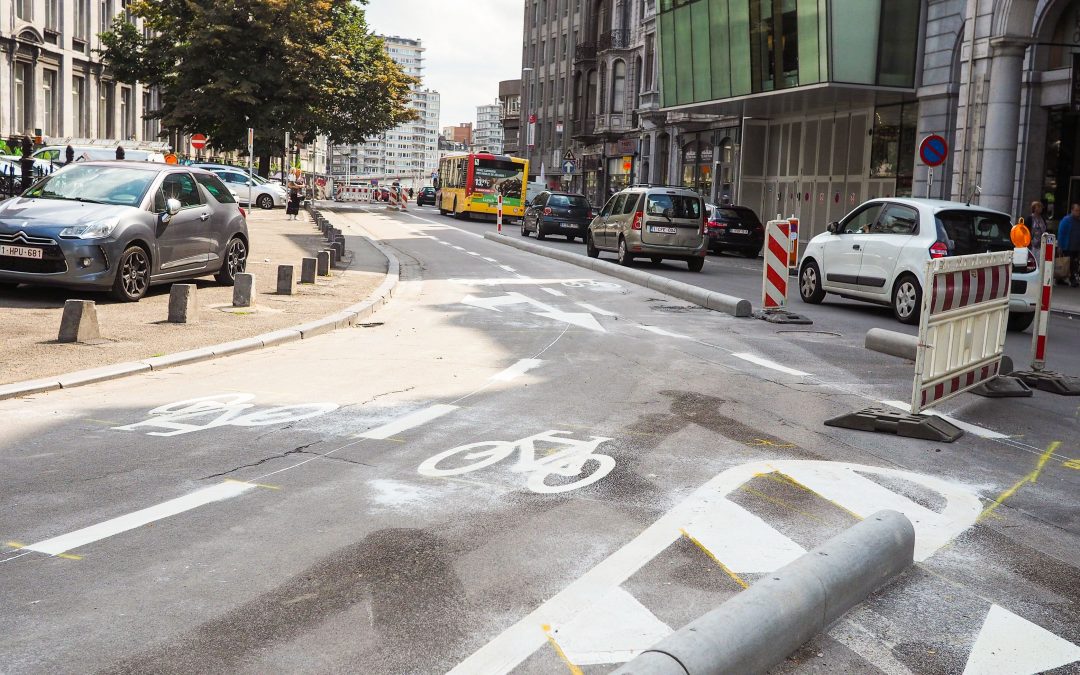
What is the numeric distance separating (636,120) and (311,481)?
58.2m

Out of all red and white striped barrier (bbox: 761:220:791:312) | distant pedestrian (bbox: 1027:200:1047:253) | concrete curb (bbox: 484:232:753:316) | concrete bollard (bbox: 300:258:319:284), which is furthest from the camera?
distant pedestrian (bbox: 1027:200:1047:253)

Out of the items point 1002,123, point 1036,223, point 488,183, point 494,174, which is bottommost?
point 1036,223

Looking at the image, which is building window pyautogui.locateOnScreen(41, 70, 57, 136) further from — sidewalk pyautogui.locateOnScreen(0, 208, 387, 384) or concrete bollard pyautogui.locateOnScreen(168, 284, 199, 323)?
concrete bollard pyautogui.locateOnScreen(168, 284, 199, 323)

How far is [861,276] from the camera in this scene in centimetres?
1628

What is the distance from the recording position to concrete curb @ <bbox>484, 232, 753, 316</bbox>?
50.2ft

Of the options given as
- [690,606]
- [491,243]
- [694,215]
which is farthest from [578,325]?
[491,243]

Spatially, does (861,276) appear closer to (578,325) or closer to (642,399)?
(578,325)

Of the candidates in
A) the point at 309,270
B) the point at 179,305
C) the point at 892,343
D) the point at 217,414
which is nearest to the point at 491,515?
the point at 217,414

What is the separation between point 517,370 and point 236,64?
47.7 meters

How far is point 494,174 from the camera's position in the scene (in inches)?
2016

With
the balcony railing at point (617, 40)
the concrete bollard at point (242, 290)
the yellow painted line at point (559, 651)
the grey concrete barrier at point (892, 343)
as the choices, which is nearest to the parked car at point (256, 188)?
the balcony railing at point (617, 40)

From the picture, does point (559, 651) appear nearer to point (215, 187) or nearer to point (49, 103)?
point (215, 187)

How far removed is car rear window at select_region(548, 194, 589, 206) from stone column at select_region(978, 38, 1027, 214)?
13.8 metres

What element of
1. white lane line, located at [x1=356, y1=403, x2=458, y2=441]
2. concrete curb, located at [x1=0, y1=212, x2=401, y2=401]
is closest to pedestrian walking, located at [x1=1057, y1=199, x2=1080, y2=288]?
concrete curb, located at [x1=0, y1=212, x2=401, y2=401]
